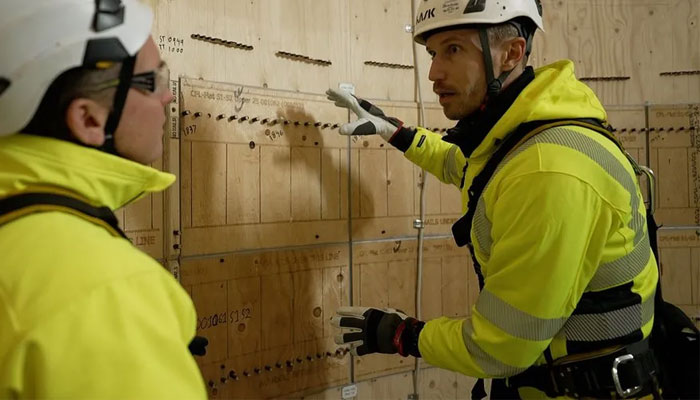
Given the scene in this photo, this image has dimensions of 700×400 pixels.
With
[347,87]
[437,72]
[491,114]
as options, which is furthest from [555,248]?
[347,87]

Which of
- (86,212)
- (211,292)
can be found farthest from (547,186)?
(211,292)

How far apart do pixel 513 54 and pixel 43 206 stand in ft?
5.21

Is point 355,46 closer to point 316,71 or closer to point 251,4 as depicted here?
point 316,71

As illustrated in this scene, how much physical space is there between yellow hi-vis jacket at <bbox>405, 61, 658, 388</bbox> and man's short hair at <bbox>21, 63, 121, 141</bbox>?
1076 millimetres

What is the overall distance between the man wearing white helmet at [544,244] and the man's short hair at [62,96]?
1.08 metres

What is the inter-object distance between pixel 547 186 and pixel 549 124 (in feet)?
0.80

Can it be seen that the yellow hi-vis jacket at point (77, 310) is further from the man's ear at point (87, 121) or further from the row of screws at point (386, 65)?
the row of screws at point (386, 65)

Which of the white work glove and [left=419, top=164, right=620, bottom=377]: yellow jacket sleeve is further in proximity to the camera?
the white work glove

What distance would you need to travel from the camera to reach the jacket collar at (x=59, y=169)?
3.04 ft

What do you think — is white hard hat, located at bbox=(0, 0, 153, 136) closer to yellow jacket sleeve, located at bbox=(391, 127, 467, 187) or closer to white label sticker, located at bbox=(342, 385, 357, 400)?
yellow jacket sleeve, located at bbox=(391, 127, 467, 187)

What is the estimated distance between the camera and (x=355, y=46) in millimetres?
2607

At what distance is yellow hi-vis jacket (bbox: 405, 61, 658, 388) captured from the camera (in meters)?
1.47

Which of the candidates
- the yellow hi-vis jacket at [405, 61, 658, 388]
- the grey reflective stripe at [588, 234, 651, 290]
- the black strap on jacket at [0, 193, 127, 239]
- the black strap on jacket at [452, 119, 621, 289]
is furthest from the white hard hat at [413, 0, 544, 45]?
the black strap on jacket at [0, 193, 127, 239]

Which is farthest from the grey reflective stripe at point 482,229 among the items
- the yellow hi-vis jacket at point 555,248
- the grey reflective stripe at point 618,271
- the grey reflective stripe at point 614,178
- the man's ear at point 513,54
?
the man's ear at point 513,54
